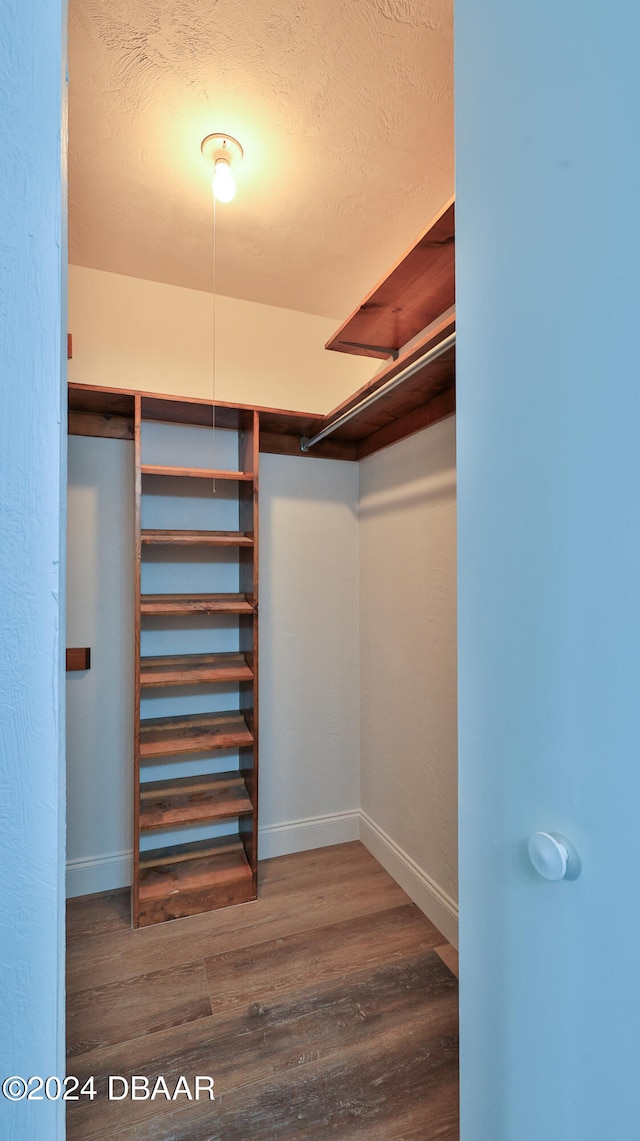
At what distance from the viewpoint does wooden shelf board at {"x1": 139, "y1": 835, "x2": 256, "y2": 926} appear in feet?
6.26

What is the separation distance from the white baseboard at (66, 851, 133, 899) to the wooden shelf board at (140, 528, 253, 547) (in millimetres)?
1413

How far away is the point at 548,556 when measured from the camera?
588 mm

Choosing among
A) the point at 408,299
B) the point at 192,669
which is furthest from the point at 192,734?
the point at 408,299

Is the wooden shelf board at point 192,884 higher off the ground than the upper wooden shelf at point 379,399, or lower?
lower

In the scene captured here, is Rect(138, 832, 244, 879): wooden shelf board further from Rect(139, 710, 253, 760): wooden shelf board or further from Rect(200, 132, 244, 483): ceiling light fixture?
Rect(200, 132, 244, 483): ceiling light fixture

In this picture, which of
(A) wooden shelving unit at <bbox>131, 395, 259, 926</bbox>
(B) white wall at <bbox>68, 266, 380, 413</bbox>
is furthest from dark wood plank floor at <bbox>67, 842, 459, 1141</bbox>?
(B) white wall at <bbox>68, 266, 380, 413</bbox>

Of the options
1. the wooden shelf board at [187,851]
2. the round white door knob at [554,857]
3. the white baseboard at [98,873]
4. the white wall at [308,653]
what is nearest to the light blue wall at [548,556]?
the round white door knob at [554,857]

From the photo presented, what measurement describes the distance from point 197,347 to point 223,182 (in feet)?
2.52

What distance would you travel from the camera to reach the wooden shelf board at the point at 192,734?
1.94 m

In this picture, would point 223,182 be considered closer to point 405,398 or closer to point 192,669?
point 405,398

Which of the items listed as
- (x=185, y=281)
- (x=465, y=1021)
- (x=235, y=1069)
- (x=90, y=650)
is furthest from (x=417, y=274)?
(x=235, y=1069)

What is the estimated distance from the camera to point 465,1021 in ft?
2.45

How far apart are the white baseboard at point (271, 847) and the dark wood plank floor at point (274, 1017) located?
6 cm

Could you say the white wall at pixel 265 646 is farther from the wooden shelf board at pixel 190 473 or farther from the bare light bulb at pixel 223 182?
the bare light bulb at pixel 223 182
